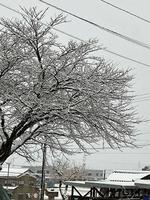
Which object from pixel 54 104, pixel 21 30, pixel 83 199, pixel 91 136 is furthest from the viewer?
pixel 83 199

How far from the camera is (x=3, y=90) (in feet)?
39.1

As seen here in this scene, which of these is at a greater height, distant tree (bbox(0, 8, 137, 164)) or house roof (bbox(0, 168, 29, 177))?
distant tree (bbox(0, 8, 137, 164))

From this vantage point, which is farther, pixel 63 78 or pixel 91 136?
pixel 91 136

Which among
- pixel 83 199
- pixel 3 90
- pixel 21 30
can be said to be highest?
pixel 21 30

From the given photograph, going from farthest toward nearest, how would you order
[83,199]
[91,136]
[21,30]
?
[83,199] < [91,136] < [21,30]

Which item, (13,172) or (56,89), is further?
(13,172)

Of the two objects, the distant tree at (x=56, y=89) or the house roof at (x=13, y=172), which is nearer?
the distant tree at (x=56, y=89)

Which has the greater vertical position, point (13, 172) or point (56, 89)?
point (56, 89)

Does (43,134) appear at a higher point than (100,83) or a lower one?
lower

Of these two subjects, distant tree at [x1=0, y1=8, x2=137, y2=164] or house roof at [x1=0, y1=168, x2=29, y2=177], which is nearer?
distant tree at [x1=0, y1=8, x2=137, y2=164]

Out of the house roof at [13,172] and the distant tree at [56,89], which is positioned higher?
the distant tree at [56,89]

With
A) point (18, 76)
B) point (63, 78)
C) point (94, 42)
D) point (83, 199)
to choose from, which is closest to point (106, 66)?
point (94, 42)

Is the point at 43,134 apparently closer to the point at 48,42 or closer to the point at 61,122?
the point at 61,122

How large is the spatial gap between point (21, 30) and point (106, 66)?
2807mm
